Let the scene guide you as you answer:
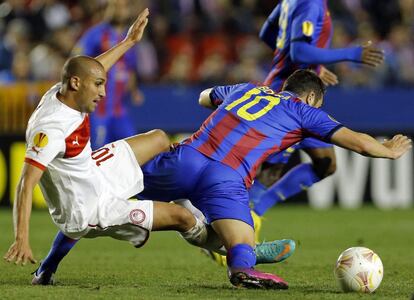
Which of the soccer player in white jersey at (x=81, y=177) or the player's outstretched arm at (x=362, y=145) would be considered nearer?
the soccer player in white jersey at (x=81, y=177)

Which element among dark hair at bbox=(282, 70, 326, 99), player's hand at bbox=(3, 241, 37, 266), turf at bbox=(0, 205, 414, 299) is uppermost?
dark hair at bbox=(282, 70, 326, 99)

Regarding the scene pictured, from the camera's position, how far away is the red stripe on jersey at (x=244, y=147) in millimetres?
6617

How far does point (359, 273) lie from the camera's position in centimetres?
616

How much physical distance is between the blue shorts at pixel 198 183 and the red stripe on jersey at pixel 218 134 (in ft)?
0.18

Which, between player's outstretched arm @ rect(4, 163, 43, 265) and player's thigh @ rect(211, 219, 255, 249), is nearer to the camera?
player's outstretched arm @ rect(4, 163, 43, 265)

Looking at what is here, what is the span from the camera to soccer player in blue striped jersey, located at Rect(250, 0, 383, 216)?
8242mm

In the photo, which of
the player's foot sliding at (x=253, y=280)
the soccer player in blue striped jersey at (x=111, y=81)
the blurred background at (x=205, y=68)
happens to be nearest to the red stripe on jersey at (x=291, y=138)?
the player's foot sliding at (x=253, y=280)

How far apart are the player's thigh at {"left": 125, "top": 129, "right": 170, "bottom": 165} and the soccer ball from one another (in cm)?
140

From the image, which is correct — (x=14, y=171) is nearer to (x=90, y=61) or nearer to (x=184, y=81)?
(x=184, y=81)

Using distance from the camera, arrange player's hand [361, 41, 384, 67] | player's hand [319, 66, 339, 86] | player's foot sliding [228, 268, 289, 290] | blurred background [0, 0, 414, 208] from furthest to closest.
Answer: blurred background [0, 0, 414, 208]
player's hand [319, 66, 339, 86]
player's hand [361, 41, 384, 67]
player's foot sliding [228, 268, 289, 290]

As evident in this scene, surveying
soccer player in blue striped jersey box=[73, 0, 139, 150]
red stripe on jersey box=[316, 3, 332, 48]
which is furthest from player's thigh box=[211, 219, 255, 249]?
soccer player in blue striped jersey box=[73, 0, 139, 150]

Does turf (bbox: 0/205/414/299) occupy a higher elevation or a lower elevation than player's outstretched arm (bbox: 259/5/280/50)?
lower

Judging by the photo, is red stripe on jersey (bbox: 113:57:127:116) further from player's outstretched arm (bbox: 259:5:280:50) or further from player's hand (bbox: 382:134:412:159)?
player's hand (bbox: 382:134:412:159)

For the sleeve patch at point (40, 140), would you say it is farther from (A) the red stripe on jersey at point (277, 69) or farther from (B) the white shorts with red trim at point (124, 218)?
(A) the red stripe on jersey at point (277, 69)
